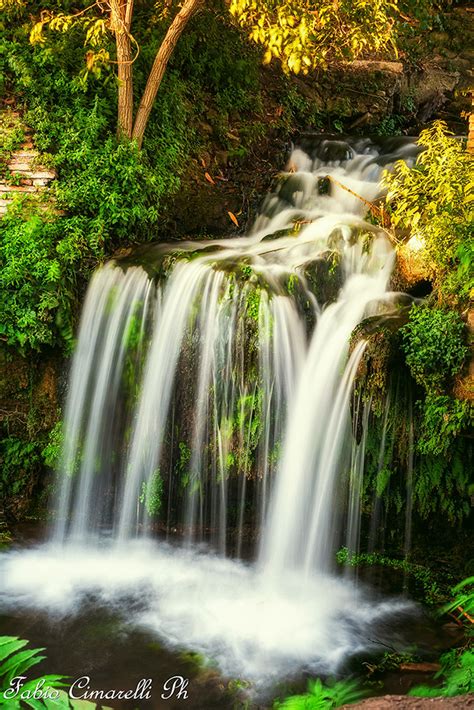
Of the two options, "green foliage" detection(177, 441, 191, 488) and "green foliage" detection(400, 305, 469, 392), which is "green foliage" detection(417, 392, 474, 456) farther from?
"green foliage" detection(177, 441, 191, 488)

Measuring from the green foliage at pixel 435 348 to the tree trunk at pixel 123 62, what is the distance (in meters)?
4.68

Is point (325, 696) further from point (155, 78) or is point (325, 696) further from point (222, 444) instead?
point (155, 78)

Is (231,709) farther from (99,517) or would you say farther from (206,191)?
(206,191)

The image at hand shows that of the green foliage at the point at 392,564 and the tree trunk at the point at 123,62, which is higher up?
the tree trunk at the point at 123,62

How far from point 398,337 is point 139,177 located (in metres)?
4.09

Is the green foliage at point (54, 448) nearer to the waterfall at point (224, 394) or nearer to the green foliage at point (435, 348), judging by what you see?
the waterfall at point (224, 394)

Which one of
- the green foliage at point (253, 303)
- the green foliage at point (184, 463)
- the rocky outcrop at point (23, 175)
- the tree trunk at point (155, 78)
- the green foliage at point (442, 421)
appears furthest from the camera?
the tree trunk at point (155, 78)

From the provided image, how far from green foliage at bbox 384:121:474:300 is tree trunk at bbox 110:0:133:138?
3.77 metres

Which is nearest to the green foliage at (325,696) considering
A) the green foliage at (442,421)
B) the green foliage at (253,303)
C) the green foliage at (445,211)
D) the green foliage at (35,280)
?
the green foliage at (442,421)

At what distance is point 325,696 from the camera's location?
391 cm

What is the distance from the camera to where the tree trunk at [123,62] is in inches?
299

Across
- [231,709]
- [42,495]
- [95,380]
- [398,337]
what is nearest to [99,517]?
[42,495]

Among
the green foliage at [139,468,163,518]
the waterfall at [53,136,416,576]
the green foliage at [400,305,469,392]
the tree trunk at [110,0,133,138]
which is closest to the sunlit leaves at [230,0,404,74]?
the tree trunk at [110,0,133,138]

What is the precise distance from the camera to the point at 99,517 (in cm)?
682
